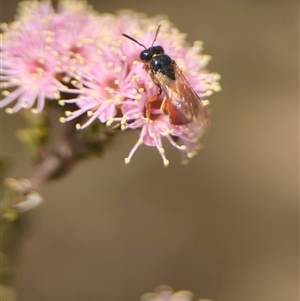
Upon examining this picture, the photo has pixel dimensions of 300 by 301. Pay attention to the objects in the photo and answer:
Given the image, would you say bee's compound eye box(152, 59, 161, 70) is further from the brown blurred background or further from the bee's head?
the brown blurred background

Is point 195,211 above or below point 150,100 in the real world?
above

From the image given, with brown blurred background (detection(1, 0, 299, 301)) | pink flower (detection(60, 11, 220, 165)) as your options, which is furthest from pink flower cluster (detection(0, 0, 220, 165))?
brown blurred background (detection(1, 0, 299, 301))

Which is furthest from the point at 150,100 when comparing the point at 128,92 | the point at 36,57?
the point at 36,57

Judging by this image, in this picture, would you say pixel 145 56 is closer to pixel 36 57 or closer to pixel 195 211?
pixel 36 57

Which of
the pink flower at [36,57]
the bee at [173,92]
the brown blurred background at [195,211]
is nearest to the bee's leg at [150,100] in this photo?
the bee at [173,92]

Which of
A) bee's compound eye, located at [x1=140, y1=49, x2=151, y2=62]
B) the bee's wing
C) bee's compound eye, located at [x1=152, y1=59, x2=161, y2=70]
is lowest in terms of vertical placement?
the bee's wing

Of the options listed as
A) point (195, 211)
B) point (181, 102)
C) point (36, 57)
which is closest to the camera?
point (181, 102)

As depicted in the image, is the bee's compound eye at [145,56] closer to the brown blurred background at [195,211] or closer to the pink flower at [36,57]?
the pink flower at [36,57]
